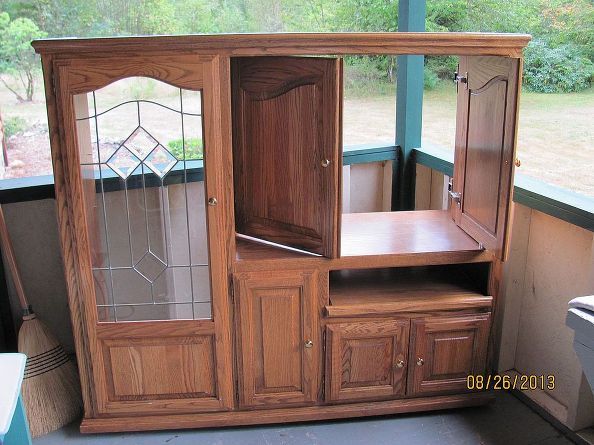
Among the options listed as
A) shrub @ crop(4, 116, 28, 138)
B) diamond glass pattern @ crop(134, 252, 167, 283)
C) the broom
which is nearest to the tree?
shrub @ crop(4, 116, 28, 138)

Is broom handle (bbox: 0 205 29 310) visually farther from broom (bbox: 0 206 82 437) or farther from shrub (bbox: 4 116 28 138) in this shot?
shrub (bbox: 4 116 28 138)

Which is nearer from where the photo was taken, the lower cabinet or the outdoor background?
the lower cabinet

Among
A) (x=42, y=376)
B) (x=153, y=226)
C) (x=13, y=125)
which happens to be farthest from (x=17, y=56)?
(x=42, y=376)

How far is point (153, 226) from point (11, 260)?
688 mm

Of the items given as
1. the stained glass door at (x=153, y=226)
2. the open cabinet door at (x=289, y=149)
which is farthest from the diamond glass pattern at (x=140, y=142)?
the open cabinet door at (x=289, y=149)

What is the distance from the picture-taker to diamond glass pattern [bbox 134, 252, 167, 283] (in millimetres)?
2213

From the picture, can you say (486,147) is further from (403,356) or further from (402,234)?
(403,356)

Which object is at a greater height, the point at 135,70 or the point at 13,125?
the point at 135,70

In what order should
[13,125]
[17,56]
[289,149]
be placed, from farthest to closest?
1. [17,56]
2. [13,125]
3. [289,149]

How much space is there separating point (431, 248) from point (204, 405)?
1072mm

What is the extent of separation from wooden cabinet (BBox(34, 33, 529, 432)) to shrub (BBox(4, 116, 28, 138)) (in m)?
1.15

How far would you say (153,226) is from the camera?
220cm

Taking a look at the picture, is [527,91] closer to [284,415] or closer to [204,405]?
[284,415]

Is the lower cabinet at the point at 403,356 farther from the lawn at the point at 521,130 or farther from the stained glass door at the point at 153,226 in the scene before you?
the lawn at the point at 521,130
